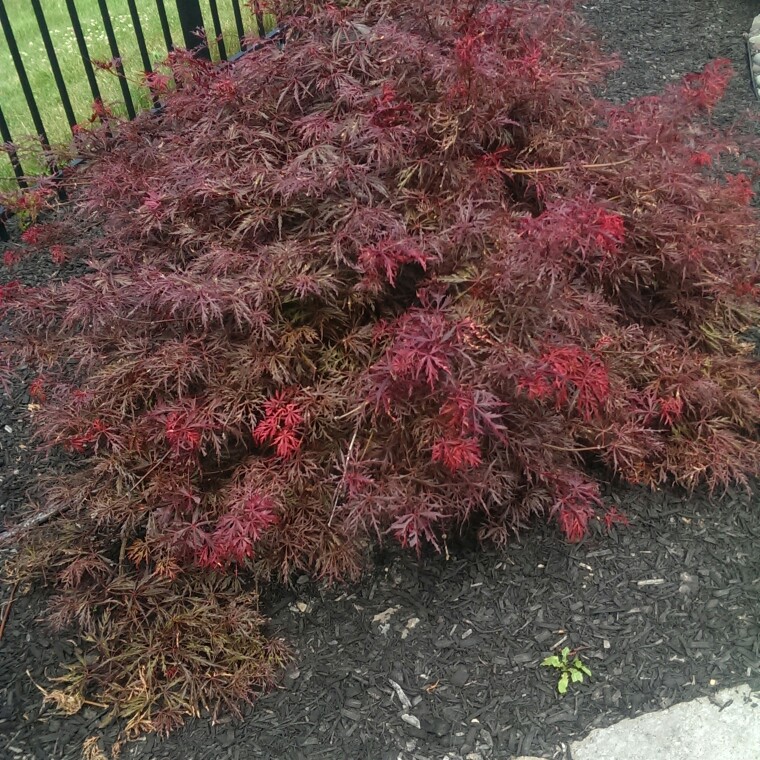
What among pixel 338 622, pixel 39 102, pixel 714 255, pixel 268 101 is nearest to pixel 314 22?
pixel 268 101

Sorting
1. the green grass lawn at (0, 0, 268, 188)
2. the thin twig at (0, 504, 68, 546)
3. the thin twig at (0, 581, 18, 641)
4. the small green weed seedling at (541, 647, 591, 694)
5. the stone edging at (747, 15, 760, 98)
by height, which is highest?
the green grass lawn at (0, 0, 268, 188)

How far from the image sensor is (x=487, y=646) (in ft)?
8.10

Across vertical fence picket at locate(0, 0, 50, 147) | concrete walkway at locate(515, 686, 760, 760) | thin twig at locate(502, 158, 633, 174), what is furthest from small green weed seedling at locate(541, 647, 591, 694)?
vertical fence picket at locate(0, 0, 50, 147)

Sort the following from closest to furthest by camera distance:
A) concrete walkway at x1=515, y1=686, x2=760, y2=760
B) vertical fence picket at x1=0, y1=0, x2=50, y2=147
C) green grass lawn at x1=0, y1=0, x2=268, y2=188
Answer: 1. concrete walkway at x1=515, y1=686, x2=760, y2=760
2. vertical fence picket at x1=0, y1=0, x2=50, y2=147
3. green grass lawn at x1=0, y1=0, x2=268, y2=188

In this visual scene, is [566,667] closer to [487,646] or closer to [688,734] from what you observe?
[487,646]

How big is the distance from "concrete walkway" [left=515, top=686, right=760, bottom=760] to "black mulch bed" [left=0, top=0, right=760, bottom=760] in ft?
0.12

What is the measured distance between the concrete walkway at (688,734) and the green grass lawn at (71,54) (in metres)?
4.46

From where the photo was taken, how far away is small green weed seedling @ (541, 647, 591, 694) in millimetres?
2367

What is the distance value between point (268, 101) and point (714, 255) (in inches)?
70.4

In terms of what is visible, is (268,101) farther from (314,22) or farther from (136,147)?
(136,147)

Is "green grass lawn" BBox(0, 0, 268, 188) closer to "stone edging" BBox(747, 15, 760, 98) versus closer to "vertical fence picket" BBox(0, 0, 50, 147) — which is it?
"vertical fence picket" BBox(0, 0, 50, 147)

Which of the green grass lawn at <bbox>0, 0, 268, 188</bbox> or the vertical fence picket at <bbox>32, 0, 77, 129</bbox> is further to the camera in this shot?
the green grass lawn at <bbox>0, 0, 268, 188</bbox>

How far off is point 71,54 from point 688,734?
23.7ft

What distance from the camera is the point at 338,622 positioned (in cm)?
256
